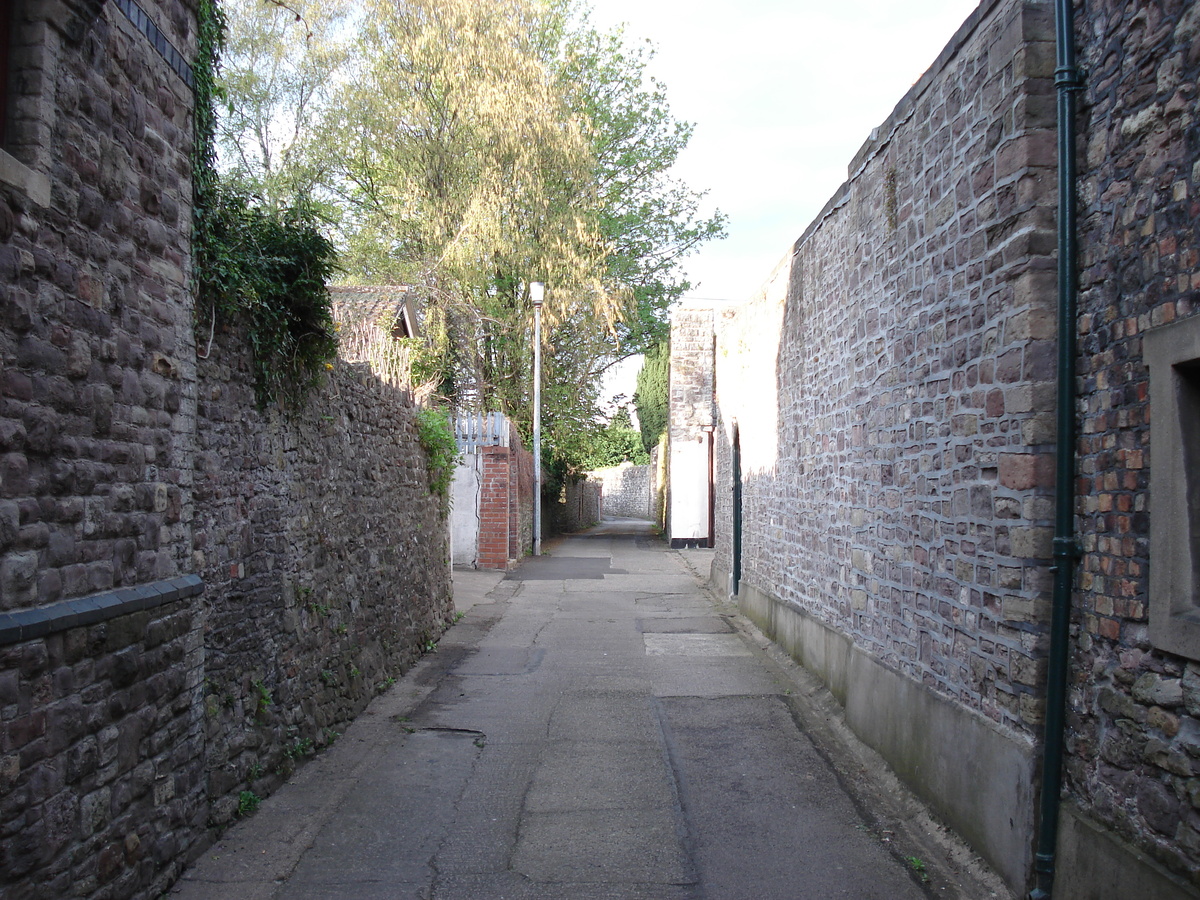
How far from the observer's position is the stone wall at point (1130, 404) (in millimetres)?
3020

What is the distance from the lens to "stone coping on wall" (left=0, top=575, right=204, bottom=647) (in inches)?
119

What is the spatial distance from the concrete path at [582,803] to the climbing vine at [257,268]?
241 cm

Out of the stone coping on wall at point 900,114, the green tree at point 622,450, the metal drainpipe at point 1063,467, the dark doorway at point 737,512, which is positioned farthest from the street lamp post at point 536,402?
the green tree at point 622,450

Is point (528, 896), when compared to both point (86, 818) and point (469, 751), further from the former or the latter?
point (469, 751)

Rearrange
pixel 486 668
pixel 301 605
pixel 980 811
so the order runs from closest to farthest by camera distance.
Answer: pixel 980 811 → pixel 301 605 → pixel 486 668

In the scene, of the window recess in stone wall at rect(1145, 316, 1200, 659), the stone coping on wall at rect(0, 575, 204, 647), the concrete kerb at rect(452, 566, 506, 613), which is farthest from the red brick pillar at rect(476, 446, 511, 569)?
the window recess in stone wall at rect(1145, 316, 1200, 659)

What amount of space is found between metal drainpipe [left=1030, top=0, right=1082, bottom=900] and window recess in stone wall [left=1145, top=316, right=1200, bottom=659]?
0.58 metres

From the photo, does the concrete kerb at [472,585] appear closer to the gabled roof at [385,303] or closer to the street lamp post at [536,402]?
the gabled roof at [385,303]

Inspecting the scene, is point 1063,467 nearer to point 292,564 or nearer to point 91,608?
point 91,608

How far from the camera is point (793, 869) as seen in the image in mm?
4309

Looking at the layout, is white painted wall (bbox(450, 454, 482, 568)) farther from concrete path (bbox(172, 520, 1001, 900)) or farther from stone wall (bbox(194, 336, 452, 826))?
stone wall (bbox(194, 336, 452, 826))

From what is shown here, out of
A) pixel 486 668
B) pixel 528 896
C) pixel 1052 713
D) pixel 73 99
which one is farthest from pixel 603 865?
pixel 486 668

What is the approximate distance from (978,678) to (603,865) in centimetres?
202

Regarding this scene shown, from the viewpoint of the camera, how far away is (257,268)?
505cm
